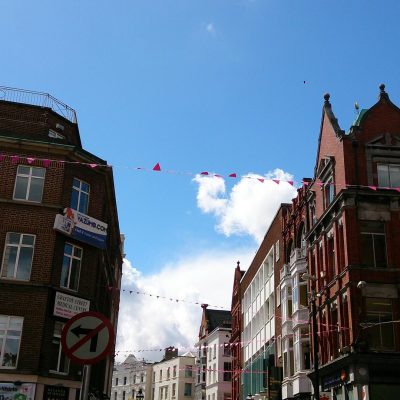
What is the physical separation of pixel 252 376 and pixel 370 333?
24940mm

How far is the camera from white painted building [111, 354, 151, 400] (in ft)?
368

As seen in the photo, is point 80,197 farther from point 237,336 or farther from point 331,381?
point 237,336

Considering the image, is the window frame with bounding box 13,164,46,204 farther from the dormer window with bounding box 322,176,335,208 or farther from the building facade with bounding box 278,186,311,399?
the building facade with bounding box 278,186,311,399

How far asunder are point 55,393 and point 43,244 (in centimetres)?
610

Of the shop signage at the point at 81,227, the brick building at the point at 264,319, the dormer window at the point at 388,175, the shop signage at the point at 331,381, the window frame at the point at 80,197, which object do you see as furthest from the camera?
the brick building at the point at 264,319

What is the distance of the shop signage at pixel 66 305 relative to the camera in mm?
24938

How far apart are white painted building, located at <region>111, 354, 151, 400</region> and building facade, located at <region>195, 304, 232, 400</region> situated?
17.8 meters

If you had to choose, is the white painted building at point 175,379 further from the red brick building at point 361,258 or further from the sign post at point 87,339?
the sign post at point 87,339

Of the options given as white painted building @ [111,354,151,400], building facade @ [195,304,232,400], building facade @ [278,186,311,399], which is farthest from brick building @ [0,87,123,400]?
white painted building @ [111,354,151,400]

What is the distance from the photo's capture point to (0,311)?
24078 mm

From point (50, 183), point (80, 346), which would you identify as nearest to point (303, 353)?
point (50, 183)

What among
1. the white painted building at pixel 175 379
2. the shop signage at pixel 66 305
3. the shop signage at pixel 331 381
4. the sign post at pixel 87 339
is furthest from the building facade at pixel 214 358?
the sign post at pixel 87 339

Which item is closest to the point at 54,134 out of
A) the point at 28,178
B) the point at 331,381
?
the point at 28,178

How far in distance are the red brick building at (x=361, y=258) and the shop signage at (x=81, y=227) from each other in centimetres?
994
